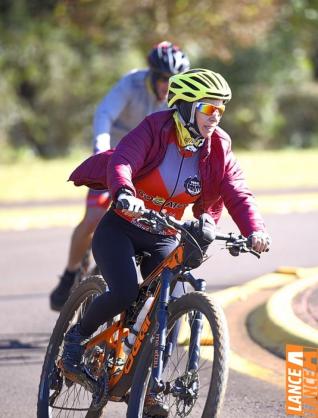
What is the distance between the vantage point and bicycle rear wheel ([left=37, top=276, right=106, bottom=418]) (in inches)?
212

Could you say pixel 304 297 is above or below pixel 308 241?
above

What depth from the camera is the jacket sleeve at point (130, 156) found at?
15.9ft

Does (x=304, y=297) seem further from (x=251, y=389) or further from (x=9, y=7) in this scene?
(x=9, y=7)

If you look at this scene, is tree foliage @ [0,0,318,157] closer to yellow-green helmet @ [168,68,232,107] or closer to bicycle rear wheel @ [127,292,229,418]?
yellow-green helmet @ [168,68,232,107]

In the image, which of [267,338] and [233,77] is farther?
[233,77]

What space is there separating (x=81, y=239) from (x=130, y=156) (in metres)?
2.69

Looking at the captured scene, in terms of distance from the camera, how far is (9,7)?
2645 cm

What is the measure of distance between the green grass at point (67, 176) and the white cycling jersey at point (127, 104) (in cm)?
976

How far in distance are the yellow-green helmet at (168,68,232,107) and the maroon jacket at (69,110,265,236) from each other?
166mm

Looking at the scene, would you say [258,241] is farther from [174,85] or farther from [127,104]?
[127,104]

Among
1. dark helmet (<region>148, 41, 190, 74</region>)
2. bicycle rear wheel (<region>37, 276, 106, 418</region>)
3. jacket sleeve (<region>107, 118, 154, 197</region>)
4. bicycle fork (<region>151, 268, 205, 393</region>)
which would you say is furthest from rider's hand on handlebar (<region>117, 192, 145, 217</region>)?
dark helmet (<region>148, 41, 190, 74</region>)

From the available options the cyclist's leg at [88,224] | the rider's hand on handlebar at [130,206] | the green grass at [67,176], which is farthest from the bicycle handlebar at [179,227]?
the green grass at [67,176]

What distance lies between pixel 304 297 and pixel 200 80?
3378 millimetres

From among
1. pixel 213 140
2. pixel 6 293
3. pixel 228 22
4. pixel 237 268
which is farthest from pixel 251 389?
pixel 228 22
